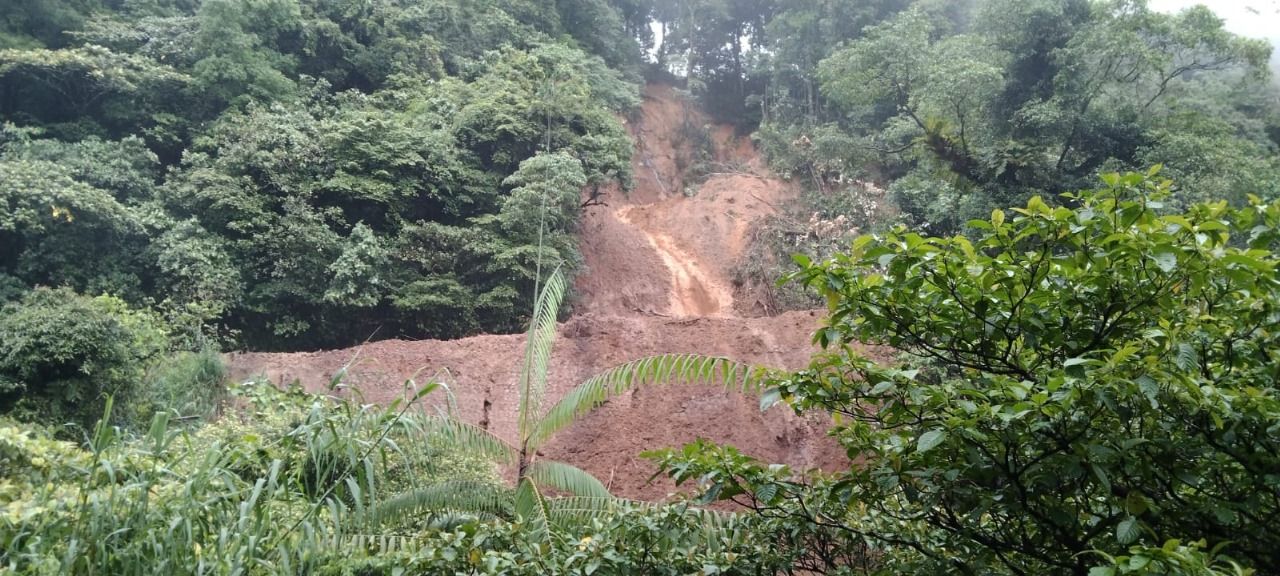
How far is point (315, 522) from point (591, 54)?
926 inches

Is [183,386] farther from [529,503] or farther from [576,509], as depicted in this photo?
[576,509]

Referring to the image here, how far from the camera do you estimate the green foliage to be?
7.77 feet

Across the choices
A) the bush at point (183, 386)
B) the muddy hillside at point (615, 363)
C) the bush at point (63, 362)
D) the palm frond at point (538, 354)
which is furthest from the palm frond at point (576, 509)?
the bush at point (63, 362)

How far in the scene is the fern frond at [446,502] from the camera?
4938mm

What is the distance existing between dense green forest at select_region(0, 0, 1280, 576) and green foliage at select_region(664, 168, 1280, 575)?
16 millimetres

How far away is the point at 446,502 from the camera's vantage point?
5.32 metres

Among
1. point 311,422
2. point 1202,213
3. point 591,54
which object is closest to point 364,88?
point 591,54

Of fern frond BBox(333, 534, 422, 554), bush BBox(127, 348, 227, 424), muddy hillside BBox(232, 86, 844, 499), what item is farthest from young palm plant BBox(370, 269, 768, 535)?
bush BBox(127, 348, 227, 424)

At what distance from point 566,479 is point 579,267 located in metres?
11.0

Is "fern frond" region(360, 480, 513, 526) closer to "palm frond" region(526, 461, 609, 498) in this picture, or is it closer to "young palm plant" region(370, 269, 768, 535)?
"young palm plant" region(370, 269, 768, 535)

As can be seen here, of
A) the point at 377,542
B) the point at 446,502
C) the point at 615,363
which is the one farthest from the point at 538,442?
the point at 615,363

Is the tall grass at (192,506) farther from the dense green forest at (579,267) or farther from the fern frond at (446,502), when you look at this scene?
the fern frond at (446,502)

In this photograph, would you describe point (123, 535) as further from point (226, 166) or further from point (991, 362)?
point (226, 166)

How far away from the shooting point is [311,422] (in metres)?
3.15
